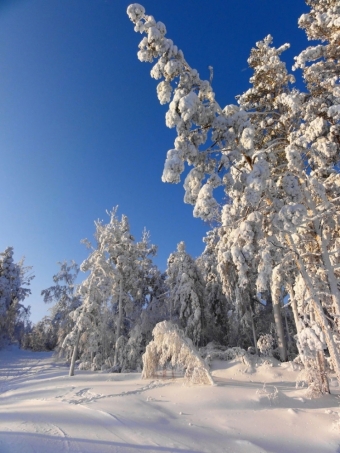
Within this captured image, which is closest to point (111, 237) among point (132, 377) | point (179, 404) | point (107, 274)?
point (107, 274)

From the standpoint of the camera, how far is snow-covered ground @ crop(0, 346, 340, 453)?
20.3ft

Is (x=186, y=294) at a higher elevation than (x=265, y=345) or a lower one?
higher

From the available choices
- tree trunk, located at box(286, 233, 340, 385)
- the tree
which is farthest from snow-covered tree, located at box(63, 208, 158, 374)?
tree trunk, located at box(286, 233, 340, 385)

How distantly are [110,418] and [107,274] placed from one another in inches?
530

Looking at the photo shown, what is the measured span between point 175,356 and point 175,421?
225 inches

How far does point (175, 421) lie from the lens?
27.2 feet

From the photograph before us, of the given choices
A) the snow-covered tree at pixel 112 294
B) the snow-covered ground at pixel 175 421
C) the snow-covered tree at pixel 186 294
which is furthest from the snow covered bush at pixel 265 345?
the snow-covered tree at pixel 112 294

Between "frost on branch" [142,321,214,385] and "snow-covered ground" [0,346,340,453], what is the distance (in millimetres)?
747

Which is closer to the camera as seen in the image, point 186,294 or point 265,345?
point 265,345

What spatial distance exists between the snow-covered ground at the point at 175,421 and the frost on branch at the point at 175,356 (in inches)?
29.4

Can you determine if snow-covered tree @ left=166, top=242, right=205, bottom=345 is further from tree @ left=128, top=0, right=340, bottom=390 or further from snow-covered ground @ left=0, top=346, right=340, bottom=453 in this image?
tree @ left=128, top=0, right=340, bottom=390

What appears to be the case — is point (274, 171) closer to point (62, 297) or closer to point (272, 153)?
point (272, 153)

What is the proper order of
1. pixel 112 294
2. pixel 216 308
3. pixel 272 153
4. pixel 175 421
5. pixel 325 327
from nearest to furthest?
pixel 325 327
pixel 175 421
pixel 272 153
pixel 112 294
pixel 216 308

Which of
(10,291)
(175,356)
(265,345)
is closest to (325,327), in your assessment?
(175,356)
